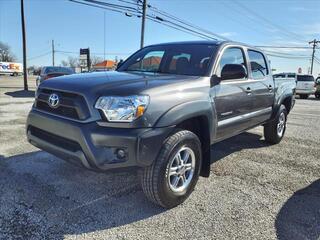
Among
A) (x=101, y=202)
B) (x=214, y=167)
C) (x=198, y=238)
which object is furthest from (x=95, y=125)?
(x=214, y=167)

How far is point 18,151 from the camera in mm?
5402

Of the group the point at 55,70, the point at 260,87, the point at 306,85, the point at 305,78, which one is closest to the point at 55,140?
the point at 260,87

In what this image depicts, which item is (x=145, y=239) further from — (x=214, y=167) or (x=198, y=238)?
(x=214, y=167)

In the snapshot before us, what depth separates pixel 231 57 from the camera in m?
4.71

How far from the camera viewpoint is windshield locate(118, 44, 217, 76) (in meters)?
4.25

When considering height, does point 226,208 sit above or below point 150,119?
below

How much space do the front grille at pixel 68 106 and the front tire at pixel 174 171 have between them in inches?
33.4

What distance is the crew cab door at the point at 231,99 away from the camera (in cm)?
411

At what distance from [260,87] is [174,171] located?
2611 millimetres

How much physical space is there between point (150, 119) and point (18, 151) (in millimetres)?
3306

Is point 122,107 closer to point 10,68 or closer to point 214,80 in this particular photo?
point 214,80

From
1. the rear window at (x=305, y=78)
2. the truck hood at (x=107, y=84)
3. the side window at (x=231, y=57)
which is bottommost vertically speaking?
the rear window at (x=305, y=78)

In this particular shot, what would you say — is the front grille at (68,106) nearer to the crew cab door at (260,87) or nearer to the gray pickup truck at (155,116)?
the gray pickup truck at (155,116)

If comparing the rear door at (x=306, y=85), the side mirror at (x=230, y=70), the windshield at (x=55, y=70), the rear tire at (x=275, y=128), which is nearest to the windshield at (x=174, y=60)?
the side mirror at (x=230, y=70)
